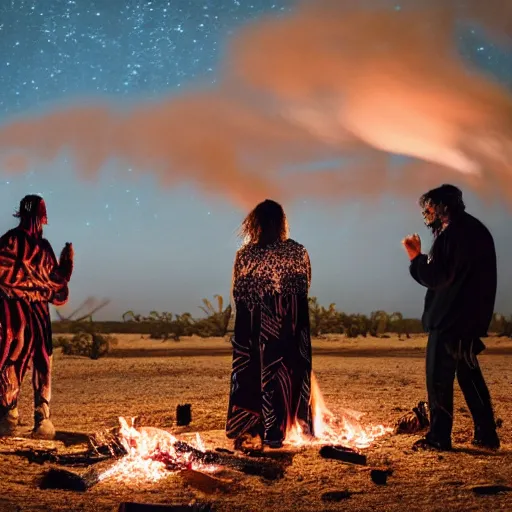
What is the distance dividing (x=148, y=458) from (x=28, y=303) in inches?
77.6

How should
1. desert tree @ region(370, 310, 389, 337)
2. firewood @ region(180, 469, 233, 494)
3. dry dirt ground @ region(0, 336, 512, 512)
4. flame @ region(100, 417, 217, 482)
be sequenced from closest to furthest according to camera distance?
dry dirt ground @ region(0, 336, 512, 512) < firewood @ region(180, 469, 233, 494) < flame @ region(100, 417, 217, 482) < desert tree @ region(370, 310, 389, 337)

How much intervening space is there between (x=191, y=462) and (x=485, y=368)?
30.1ft

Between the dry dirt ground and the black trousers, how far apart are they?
9.6 inches

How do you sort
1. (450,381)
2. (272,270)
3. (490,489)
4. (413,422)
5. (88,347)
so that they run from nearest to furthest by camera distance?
(490,489)
(450,381)
(272,270)
(413,422)
(88,347)

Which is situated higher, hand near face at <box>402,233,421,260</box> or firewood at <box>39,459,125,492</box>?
hand near face at <box>402,233,421,260</box>

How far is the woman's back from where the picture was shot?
6.23m

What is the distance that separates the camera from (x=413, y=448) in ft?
20.1

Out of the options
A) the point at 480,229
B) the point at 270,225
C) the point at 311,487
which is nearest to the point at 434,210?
the point at 480,229

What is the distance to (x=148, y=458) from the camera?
561 centimetres

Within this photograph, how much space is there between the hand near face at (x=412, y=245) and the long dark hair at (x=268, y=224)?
98 cm

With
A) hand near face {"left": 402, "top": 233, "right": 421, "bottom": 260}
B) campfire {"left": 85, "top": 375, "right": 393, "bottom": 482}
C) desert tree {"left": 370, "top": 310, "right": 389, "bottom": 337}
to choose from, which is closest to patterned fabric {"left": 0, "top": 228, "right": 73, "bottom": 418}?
campfire {"left": 85, "top": 375, "right": 393, "bottom": 482}

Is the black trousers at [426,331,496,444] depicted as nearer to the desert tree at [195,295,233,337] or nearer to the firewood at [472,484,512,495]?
the firewood at [472,484,512,495]

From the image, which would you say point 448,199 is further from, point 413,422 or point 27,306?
point 27,306

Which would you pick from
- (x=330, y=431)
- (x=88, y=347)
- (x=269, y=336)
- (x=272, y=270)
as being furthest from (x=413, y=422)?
(x=88, y=347)
